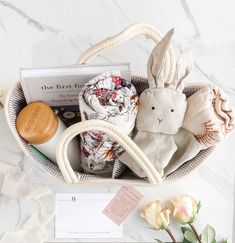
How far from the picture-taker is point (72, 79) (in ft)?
2.22

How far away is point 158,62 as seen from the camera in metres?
0.61

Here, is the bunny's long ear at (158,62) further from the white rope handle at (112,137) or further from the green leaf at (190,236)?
the green leaf at (190,236)

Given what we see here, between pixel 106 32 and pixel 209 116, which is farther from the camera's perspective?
pixel 106 32

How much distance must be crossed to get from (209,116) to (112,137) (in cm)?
14

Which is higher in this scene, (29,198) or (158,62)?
(158,62)

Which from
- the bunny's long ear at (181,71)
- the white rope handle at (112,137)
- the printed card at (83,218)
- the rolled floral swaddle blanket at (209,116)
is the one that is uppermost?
the bunny's long ear at (181,71)

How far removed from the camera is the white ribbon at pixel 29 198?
32.6 inches

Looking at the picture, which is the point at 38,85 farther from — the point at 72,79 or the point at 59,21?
the point at 59,21

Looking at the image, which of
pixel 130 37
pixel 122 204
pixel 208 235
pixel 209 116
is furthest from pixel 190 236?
pixel 130 37

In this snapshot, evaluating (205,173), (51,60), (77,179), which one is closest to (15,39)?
(51,60)

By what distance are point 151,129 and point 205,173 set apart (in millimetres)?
229

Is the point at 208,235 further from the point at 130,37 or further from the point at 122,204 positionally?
the point at 130,37

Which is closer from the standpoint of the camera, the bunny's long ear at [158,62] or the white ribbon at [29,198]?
the bunny's long ear at [158,62]

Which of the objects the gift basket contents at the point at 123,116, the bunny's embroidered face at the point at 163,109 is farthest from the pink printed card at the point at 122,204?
the bunny's embroidered face at the point at 163,109
